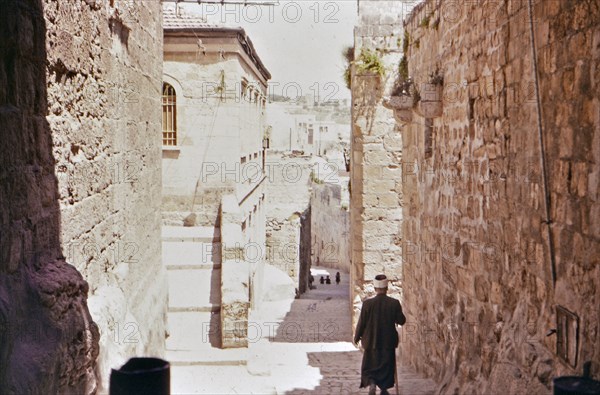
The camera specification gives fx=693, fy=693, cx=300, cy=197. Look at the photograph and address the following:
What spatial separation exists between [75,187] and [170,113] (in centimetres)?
1082

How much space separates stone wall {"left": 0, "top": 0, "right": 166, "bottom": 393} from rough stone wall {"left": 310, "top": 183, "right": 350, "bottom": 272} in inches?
911

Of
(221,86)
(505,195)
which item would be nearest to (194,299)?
(221,86)

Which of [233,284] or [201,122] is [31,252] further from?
[201,122]

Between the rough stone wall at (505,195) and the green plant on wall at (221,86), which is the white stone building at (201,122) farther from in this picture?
the rough stone wall at (505,195)

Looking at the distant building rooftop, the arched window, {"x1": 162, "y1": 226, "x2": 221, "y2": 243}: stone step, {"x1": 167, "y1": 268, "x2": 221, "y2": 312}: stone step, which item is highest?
the distant building rooftop

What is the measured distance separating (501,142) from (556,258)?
1532 millimetres

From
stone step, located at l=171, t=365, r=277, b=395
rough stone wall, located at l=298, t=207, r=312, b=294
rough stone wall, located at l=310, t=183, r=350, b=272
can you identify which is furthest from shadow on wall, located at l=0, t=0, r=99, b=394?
rough stone wall, located at l=310, t=183, r=350, b=272

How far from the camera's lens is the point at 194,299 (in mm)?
12219

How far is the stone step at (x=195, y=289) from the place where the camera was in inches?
477

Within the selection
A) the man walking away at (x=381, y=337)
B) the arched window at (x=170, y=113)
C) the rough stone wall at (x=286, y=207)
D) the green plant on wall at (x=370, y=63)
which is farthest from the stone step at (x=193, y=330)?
the rough stone wall at (x=286, y=207)

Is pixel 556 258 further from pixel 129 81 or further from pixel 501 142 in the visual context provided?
pixel 129 81

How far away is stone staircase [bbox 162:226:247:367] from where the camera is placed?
10.7m

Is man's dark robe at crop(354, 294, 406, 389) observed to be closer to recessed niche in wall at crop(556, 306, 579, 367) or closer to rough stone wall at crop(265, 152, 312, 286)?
recessed niche in wall at crop(556, 306, 579, 367)

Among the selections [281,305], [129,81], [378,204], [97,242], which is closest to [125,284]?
[97,242]
